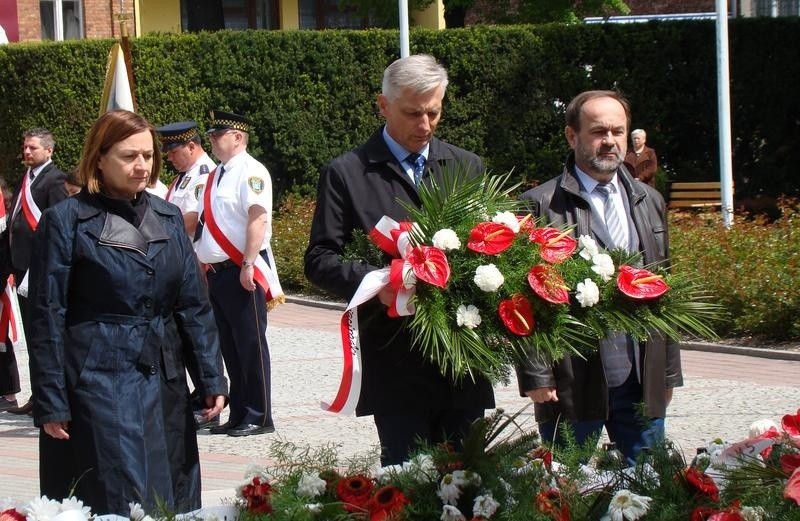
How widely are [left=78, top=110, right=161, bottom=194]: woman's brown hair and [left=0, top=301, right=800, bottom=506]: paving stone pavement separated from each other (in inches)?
60.5

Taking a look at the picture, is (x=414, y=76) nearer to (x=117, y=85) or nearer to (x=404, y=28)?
(x=117, y=85)

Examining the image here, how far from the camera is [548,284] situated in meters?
3.98

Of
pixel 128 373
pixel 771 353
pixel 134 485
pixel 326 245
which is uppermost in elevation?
pixel 326 245

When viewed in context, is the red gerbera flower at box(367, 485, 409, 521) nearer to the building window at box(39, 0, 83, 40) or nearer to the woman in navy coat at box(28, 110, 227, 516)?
the woman in navy coat at box(28, 110, 227, 516)

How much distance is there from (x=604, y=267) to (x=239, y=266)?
14.8 ft

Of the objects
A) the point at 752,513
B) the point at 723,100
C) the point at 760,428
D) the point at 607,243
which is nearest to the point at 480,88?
the point at 723,100

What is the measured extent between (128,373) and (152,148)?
796 millimetres

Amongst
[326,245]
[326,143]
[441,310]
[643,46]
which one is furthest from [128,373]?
[643,46]

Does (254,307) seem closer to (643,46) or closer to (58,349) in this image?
(58,349)

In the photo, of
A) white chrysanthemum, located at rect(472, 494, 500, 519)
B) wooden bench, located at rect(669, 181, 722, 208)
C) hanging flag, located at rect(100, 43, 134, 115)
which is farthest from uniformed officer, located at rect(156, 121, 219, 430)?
wooden bench, located at rect(669, 181, 722, 208)

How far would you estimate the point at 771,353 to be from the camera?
1073 centimetres

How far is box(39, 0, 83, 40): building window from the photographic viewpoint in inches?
1123

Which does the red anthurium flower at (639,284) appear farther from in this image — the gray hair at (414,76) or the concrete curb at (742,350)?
the concrete curb at (742,350)

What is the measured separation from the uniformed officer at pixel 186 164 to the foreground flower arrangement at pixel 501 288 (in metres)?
4.81
